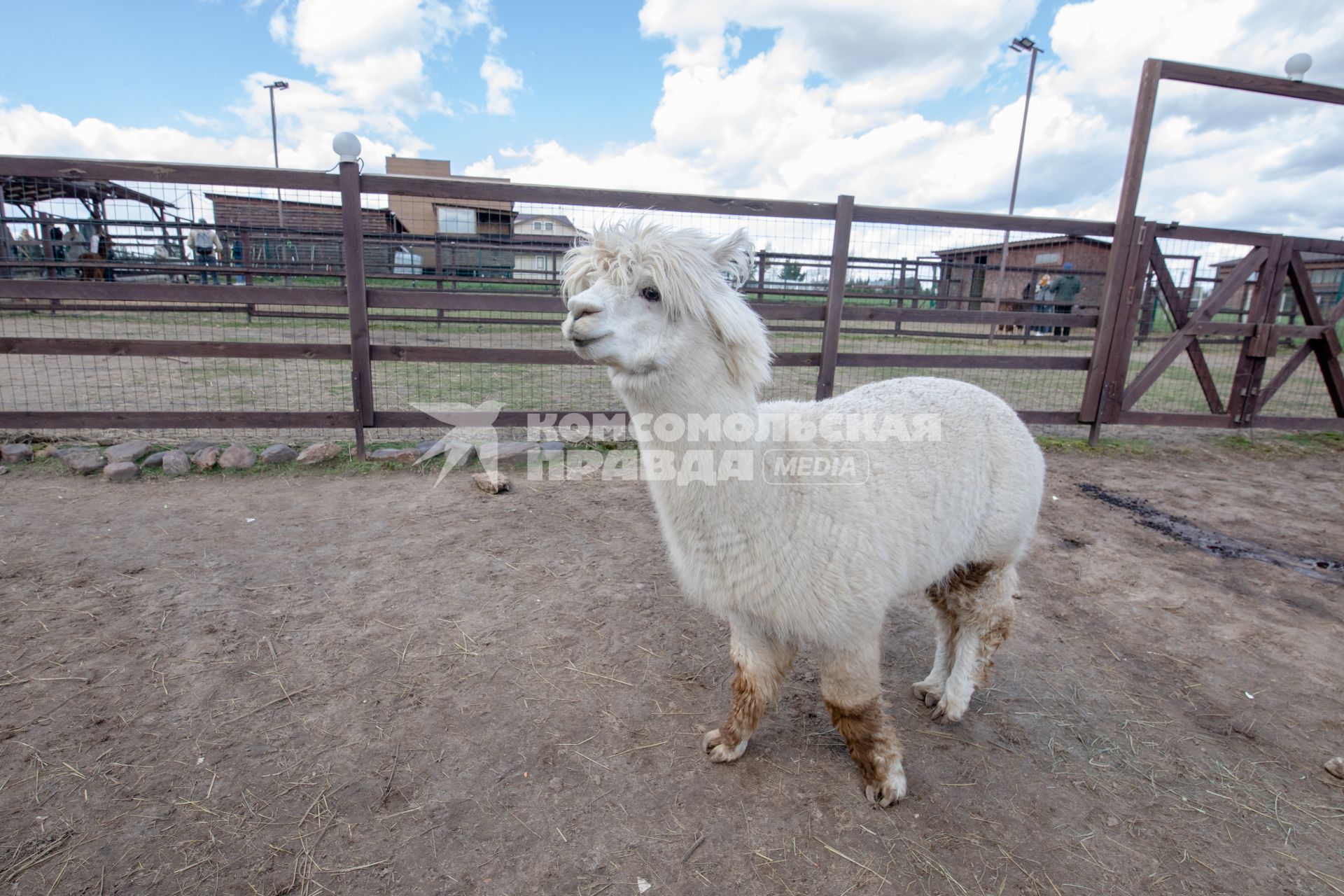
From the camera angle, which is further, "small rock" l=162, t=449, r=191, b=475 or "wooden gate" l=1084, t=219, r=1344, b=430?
"wooden gate" l=1084, t=219, r=1344, b=430

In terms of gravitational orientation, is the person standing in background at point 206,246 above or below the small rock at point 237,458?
above

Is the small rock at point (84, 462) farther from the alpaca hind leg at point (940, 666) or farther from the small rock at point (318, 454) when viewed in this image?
the alpaca hind leg at point (940, 666)

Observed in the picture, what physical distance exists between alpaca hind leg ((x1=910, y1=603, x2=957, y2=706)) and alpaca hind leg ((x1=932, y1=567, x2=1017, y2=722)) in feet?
0.32

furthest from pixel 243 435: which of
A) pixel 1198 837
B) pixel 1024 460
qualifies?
pixel 1198 837

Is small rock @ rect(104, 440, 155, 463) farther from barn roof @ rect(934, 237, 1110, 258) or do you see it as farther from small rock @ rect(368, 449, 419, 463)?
barn roof @ rect(934, 237, 1110, 258)

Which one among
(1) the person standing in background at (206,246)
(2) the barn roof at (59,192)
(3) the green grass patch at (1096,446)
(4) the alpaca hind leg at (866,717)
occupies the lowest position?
(4) the alpaca hind leg at (866,717)

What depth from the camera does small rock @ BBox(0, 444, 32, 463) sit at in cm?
511

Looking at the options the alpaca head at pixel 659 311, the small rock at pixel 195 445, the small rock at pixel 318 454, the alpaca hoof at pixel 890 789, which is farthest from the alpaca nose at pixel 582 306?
the small rock at pixel 195 445

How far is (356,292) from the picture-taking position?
5.30 m

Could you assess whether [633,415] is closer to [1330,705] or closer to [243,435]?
[1330,705]

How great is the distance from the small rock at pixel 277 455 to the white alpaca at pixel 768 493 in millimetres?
4487

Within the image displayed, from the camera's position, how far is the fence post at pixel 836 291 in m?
5.89

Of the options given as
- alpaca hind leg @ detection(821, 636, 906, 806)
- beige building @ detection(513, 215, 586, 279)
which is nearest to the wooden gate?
alpaca hind leg @ detection(821, 636, 906, 806)

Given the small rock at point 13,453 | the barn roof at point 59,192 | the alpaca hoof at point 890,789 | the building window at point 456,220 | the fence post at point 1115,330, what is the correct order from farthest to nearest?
the building window at point 456,220 → the barn roof at point 59,192 → the fence post at point 1115,330 → the small rock at point 13,453 → the alpaca hoof at point 890,789
